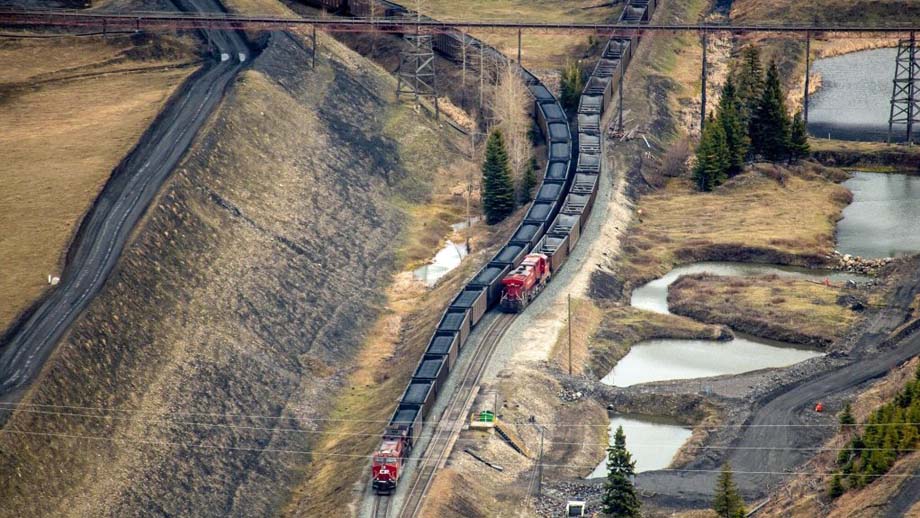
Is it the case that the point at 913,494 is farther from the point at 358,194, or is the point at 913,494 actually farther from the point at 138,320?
the point at 358,194

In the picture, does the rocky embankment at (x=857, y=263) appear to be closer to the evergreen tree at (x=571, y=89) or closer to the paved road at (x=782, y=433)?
the paved road at (x=782, y=433)

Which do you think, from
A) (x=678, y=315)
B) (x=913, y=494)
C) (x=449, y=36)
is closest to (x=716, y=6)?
(x=449, y=36)

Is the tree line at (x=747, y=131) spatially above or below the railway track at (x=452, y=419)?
above

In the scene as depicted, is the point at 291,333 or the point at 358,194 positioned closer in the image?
the point at 291,333

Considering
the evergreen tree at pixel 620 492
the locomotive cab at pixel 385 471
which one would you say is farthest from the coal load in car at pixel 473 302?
the evergreen tree at pixel 620 492

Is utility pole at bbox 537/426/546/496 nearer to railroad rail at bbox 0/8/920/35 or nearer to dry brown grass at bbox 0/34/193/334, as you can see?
dry brown grass at bbox 0/34/193/334

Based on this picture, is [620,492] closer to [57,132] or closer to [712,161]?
[712,161]
